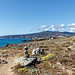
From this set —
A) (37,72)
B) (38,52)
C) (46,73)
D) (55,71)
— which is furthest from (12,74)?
(38,52)

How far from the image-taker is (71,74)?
327 inches

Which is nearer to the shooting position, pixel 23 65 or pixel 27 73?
pixel 27 73

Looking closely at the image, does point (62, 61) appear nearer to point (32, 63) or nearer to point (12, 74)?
point (32, 63)

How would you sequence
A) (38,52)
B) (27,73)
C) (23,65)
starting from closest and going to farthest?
(27,73) → (23,65) → (38,52)

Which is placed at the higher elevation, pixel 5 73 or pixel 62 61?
pixel 62 61

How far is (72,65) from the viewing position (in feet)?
34.3

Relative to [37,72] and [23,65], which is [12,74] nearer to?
[23,65]

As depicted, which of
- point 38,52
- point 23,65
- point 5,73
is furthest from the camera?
point 38,52

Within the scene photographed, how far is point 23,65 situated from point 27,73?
2183mm

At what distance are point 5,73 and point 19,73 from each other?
91.9 inches

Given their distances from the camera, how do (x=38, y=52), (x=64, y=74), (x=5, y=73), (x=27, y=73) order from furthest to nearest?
(x=38, y=52) → (x=5, y=73) → (x=27, y=73) → (x=64, y=74)

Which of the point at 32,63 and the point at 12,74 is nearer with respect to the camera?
the point at 12,74

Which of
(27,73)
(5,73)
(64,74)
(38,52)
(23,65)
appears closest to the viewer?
(64,74)

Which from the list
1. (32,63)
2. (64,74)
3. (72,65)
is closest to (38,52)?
(32,63)
